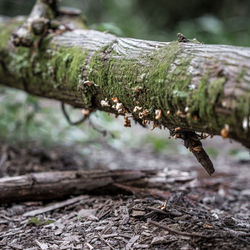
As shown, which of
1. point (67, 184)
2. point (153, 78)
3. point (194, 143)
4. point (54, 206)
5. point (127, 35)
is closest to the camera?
point (153, 78)

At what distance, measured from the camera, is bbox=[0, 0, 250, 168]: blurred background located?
181 inches

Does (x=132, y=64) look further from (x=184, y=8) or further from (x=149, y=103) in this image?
(x=184, y=8)

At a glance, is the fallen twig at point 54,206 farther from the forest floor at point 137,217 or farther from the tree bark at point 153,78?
the tree bark at point 153,78

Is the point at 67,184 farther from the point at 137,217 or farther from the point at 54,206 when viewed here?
the point at 137,217

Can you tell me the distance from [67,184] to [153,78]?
57.2 inches

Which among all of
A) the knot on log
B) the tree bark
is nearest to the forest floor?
the knot on log

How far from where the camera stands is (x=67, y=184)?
282 centimetres

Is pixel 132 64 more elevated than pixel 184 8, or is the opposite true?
pixel 184 8

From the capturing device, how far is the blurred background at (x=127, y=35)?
4586 millimetres

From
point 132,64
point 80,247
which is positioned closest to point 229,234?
point 80,247

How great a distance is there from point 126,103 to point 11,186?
1.31 metres

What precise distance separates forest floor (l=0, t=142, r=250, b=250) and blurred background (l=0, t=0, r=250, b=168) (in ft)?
2.84

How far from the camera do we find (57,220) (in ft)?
7.94

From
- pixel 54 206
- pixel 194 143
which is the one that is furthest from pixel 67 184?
pixel 194 143
